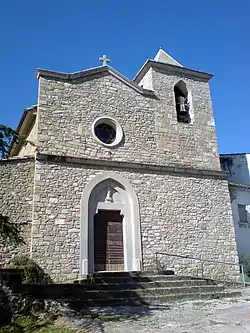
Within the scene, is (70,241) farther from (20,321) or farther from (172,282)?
(20,321)

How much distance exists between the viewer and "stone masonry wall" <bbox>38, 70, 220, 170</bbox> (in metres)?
12.6

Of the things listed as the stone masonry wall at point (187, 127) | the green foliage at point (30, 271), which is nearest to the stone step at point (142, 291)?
the green foliage at point (30, 271)

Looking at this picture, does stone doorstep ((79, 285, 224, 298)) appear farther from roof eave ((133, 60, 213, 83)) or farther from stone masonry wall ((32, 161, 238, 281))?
roof eave ((133, 60, 213, 83))

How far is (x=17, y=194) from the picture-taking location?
444 inches

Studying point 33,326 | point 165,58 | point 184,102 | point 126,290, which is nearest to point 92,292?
point 126,290

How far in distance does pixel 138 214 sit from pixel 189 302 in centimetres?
458

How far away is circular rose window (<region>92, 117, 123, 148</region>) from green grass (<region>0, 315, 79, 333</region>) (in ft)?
25.1

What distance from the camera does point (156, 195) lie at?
13.1 metres

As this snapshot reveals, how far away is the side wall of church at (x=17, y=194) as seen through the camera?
10.8 meters

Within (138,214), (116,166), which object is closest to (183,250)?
(138,214)

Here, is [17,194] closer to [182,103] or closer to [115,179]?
[115,179]

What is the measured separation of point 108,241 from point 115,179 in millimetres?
2272

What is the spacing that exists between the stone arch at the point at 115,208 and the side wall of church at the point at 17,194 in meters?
1.80

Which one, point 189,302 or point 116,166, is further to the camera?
point 116,166
